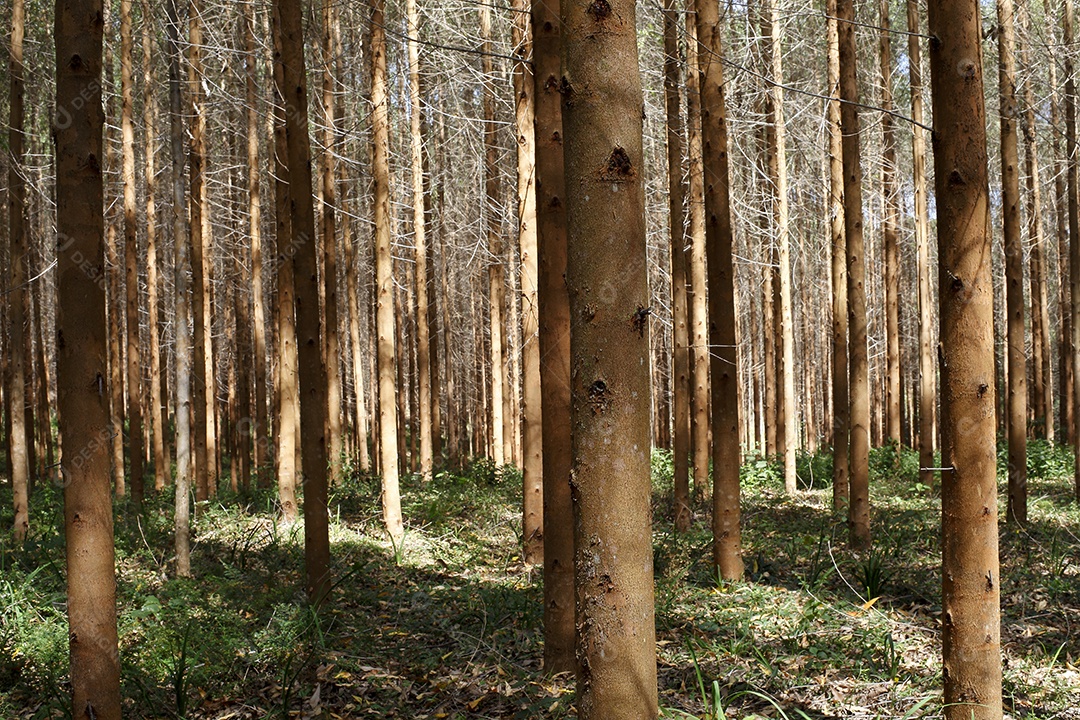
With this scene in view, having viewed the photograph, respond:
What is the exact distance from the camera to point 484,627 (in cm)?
610

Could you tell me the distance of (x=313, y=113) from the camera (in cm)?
1367

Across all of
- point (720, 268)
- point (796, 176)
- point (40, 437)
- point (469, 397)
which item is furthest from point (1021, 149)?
point (40, 437)

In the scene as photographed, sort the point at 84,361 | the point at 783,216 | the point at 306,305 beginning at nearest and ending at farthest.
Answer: the point at 84,361
the point at 306,305
the point at 783,216

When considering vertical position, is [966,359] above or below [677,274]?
below

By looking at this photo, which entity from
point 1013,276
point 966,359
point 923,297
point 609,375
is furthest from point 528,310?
point 923,297

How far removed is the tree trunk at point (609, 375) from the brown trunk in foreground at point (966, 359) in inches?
68.1

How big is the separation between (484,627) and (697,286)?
5.88 meters

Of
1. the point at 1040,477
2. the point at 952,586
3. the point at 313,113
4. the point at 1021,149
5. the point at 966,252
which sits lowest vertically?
the point at 1040,477

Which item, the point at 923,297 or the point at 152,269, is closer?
the point at 152,269

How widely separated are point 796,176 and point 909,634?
15.4 m

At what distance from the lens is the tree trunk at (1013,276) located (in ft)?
30.7

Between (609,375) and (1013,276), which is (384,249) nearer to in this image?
(1013,276)

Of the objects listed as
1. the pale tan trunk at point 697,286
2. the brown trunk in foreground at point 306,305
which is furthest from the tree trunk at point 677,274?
the brown trunk in foreground at point 306,305

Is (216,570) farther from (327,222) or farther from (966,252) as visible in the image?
(966,252)
